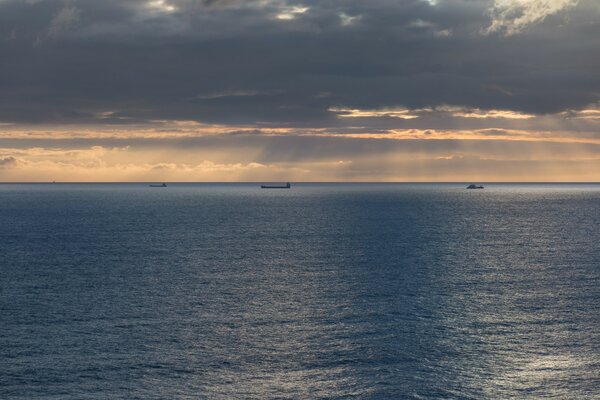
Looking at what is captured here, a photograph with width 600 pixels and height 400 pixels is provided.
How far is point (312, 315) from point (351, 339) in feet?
39.2

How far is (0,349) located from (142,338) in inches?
571

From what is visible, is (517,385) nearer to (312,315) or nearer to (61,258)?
(312,315)

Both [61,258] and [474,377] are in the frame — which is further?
[61,258]

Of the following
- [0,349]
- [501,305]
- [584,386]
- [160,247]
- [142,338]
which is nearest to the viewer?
[584,386]

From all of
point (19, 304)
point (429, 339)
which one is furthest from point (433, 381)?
point (19, 304)

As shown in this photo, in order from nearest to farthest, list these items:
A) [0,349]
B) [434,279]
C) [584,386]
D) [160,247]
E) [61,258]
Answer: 1. [584,386]
2. [0,349]
3. [434,279]
4. [61,258]
5. [160,247]

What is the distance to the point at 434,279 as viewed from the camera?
365 feet

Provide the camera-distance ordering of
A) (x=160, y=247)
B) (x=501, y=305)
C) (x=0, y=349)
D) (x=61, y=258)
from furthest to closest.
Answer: (x=160, y=247) < (x=61, y=258) < (x=501, y=305) < (x=0, y=349)

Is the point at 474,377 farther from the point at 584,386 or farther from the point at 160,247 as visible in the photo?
the point at 160,247

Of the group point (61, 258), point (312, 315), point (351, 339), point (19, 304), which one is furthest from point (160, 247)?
point (351, 339)

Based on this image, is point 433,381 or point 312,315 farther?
point 312,315

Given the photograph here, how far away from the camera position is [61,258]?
137 meters

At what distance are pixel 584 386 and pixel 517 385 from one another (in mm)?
6007

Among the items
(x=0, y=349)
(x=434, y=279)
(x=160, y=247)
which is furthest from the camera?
(x=160, y=247)
